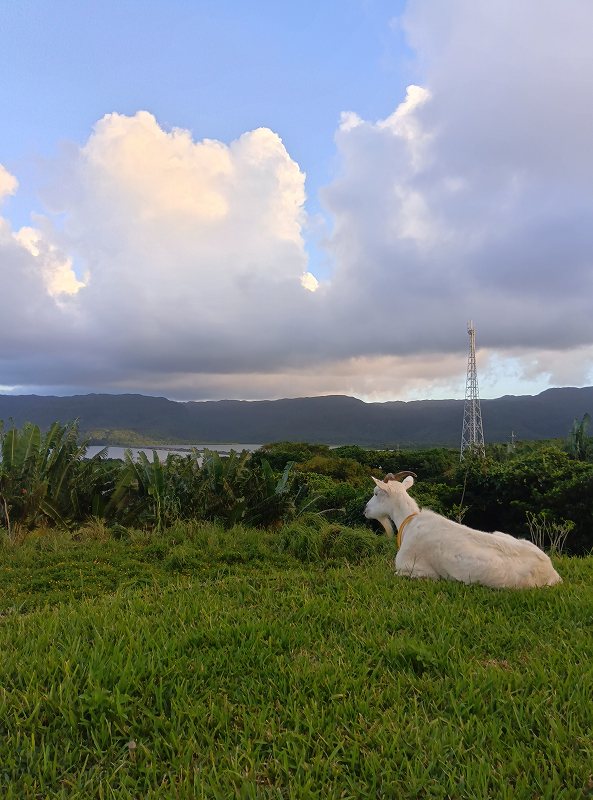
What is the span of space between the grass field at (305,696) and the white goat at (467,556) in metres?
0.18

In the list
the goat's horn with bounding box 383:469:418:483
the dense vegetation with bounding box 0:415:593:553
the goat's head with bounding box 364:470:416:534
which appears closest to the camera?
the goat's head with bounding box 364:470:416:534

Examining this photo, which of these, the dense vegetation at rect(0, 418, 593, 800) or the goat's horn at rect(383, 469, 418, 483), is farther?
the goat's horn at rect(383, 469, 418, 483)

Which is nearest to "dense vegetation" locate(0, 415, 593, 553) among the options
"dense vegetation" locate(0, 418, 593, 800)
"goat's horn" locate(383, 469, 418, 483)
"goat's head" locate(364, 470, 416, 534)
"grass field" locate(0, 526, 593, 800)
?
"dense vegetation" locate(0, 418, 593, 800)

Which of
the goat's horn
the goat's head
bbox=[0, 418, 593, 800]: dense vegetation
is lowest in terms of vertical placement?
bbox=[0, 418, 593, 800]: dense vegetation

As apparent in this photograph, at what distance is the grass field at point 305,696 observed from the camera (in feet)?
7.38

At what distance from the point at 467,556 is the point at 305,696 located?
2.50 meters

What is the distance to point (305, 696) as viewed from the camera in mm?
2820

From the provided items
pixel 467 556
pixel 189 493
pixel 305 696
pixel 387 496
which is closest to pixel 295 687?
pixel 305 696

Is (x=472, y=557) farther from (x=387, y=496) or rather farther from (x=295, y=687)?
(x=295, y=687)

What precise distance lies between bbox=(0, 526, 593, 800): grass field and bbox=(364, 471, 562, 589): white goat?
18 cm

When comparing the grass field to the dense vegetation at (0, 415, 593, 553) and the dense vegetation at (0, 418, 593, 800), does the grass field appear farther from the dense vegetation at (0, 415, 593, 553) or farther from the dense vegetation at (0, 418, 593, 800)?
the dense vegetation at (0, 415, 593, 553)

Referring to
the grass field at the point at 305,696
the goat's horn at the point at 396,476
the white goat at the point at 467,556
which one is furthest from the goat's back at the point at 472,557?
the goat's horn at the point at 396,476

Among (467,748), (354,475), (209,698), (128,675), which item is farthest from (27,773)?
(354,475)

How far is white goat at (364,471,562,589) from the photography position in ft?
15.5
